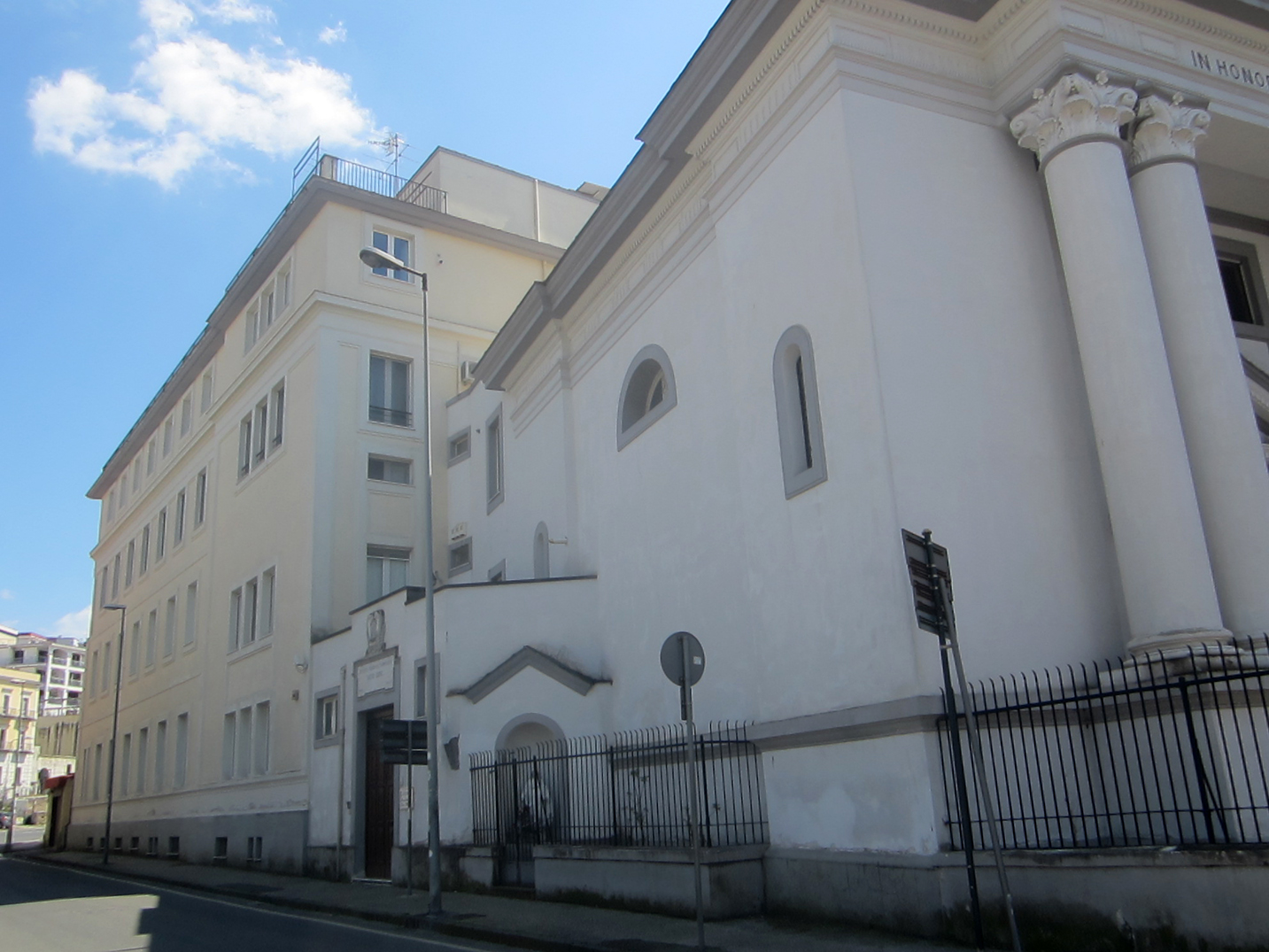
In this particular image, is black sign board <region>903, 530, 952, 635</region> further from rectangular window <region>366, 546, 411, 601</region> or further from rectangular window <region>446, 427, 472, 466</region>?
rectangular window <region>446, 427, 472, 466</region>

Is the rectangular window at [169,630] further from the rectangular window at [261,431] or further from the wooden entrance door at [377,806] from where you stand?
the wooden entrance door at [377,806]

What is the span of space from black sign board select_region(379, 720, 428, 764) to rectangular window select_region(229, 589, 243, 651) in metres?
13.6

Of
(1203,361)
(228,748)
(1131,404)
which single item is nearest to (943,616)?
(1131,404)

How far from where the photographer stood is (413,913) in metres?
13.9

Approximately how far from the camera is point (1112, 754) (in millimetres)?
9750

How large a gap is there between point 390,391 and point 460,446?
2161 mm

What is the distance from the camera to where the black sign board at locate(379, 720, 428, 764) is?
15438 mm

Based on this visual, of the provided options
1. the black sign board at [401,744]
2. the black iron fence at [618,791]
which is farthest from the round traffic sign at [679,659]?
the black sign board at [401,744]

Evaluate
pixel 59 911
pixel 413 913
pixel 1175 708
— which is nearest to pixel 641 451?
pixel 413 913

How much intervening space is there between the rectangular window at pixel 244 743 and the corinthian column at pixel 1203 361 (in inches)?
863

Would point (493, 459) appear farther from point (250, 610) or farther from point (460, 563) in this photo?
point (250, 610)

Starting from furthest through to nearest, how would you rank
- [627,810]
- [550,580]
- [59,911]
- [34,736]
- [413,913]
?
[34,736]
[550,580]
[59,911]
[627,810]
[413,913]

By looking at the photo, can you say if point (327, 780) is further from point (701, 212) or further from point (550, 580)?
point (701, 212)

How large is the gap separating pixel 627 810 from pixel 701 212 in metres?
8.59
